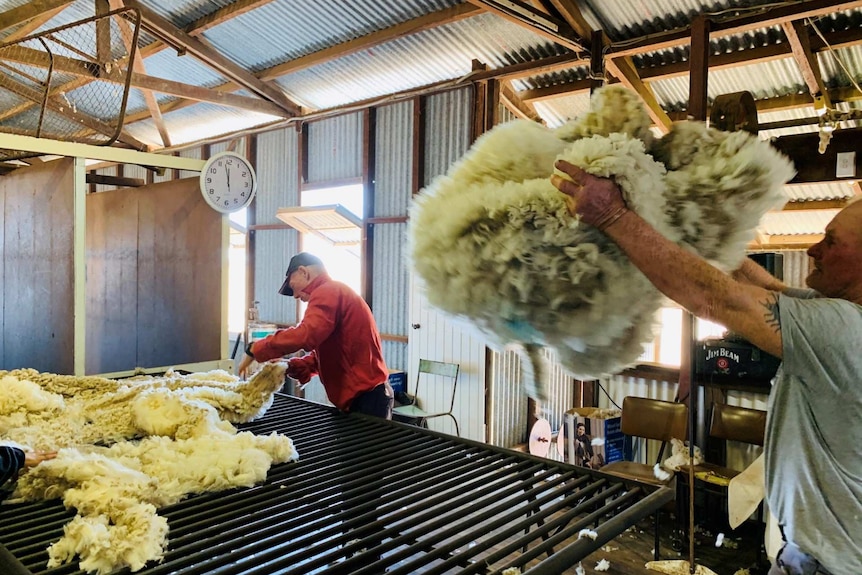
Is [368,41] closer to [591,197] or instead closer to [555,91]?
[555,91]

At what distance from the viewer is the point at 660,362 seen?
4.85 meters

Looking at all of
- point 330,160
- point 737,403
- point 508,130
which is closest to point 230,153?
point 508,130

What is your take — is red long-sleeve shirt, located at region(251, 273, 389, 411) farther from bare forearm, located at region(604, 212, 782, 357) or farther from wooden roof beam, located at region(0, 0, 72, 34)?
wooden roof beam, located at region(0, 0, 72, 34)

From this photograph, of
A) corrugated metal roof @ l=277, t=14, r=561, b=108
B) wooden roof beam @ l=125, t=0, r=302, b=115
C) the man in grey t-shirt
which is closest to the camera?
the man in grey t-shirt

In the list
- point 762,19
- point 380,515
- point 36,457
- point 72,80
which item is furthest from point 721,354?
point 72,80

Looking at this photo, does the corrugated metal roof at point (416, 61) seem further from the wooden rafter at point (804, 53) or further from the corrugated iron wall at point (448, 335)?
the wooden rafter at point (804, 53)

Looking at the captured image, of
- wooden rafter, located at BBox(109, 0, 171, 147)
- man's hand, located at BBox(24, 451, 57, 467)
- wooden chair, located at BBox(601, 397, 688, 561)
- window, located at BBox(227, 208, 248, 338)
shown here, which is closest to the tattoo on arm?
man's hand, located at BBox(24, 451, 57, 467)

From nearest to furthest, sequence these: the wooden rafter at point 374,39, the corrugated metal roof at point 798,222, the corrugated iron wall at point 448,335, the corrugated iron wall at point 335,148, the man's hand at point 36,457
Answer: the man's hand at point 36,457 → the wooden rafter at point 374,39 → the corrugated iron wall at point 448,335 → the corrugated metal roof at point 798,222 → the corrugated iron wall at point 335,148

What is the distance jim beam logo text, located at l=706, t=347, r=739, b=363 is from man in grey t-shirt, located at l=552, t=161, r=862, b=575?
2718mm

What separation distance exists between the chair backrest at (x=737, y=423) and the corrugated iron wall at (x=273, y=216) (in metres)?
5.00

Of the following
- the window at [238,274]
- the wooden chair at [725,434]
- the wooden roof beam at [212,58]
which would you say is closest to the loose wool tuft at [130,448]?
the wooden chair at [725,434]

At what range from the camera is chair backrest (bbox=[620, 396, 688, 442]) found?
159 inches

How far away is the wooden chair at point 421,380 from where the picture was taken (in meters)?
5.20

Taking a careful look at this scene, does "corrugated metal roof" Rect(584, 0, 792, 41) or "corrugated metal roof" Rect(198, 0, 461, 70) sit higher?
"corrugated metal roof" Rect(198, 0, 461, 70)
